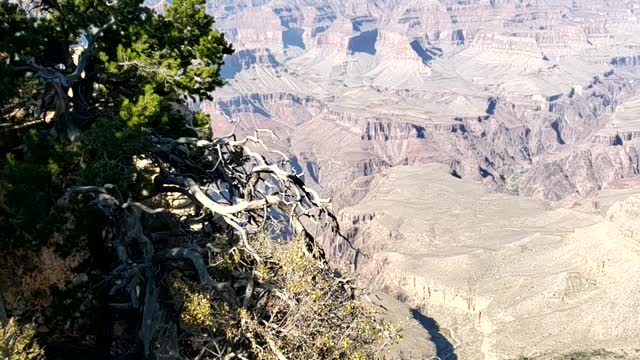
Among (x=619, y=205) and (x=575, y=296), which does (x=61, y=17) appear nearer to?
(x=575, y=296)

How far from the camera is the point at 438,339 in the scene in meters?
96.6

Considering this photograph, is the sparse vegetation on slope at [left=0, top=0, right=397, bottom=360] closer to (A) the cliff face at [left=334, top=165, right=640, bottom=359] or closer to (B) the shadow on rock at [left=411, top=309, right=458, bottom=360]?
(A) the cliff face at [left=334, top=165, right=640, bottom=359]

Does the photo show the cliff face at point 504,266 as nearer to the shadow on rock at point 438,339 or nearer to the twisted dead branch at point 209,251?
the shadow on rock at point 438,339

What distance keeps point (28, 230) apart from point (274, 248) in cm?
620

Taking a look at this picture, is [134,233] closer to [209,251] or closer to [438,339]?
[209,251]

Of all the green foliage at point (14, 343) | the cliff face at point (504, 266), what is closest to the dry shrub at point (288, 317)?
the green foliage at point (14, 343)

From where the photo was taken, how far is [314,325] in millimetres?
15445

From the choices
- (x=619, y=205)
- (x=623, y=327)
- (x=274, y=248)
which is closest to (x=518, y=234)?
(x=619, y=205)

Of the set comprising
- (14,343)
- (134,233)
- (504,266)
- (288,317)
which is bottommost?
(504,266)

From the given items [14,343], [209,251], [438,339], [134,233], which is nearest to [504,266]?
[438,339]

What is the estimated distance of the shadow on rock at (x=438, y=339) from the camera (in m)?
86.1

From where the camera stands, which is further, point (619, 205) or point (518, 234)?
point (518, 234)

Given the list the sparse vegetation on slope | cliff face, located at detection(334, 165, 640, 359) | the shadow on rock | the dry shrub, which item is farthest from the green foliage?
the shadow on rock

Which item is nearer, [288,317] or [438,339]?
[288,317]
